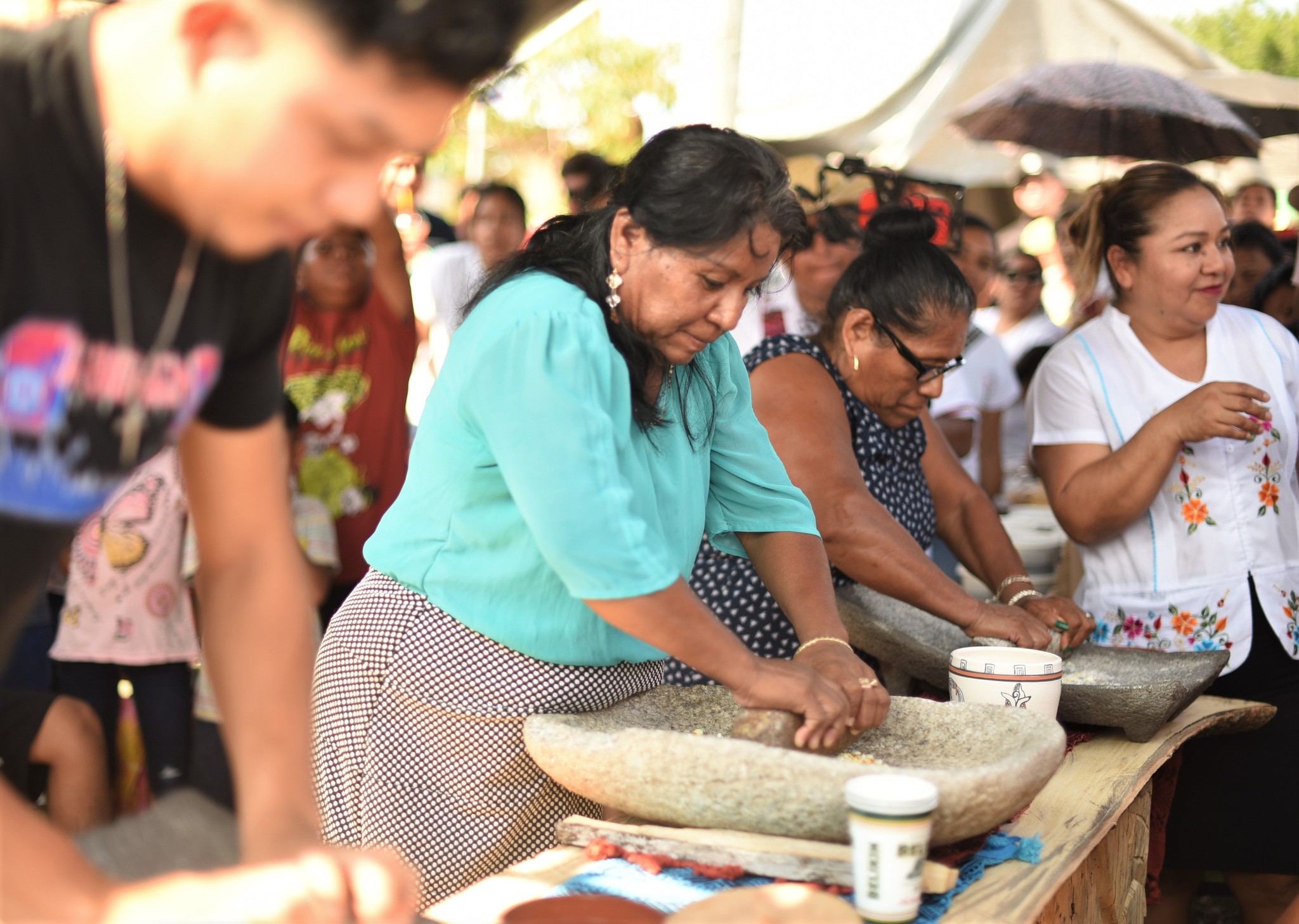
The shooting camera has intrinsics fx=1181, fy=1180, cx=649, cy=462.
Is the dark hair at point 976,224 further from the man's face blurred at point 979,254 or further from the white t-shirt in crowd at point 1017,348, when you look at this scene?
the white t-shirt in crowd at point 1017,348

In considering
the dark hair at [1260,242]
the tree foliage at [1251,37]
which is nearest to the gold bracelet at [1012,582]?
the dark hair at [1260,242]

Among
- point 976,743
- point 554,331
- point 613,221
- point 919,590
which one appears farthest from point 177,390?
point 919,590

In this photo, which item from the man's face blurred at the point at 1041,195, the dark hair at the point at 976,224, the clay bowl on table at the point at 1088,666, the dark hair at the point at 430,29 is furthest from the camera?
the man's face blurred at the point at 1041,195

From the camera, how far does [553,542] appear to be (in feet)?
4.69

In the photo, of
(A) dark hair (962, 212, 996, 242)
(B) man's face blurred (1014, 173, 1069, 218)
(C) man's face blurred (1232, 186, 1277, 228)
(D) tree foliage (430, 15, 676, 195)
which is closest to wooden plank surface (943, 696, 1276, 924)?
(A) dark hair (962, 212, 996, 242)

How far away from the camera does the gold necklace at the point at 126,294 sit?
2.86ft

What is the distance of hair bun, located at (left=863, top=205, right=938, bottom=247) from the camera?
9.39 feet

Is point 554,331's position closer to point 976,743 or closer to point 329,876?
point 329,876

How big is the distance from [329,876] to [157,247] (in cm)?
51

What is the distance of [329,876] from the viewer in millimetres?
918

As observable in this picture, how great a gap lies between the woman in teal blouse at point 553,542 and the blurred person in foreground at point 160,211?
53 centimetres

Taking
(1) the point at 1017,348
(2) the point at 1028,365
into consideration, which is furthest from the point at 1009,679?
(1) the point at 1017,348

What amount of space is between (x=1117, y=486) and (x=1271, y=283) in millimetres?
2421

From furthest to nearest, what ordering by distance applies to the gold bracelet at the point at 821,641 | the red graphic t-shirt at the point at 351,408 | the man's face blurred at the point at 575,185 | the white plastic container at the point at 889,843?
the man's face blurred at the point at 575,185, the red graphic t-shirt at the point at 351,408, the gold bracelet at the point at 821,641, the white plastic container at the point at 889,843
